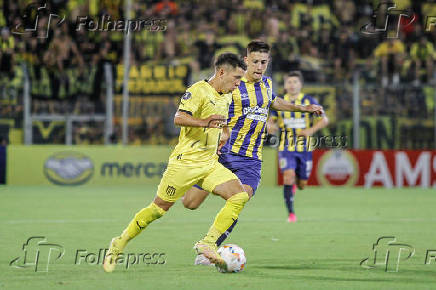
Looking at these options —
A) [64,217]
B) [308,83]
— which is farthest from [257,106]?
[308,83]

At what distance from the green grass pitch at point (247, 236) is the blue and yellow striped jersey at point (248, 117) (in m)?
1.09

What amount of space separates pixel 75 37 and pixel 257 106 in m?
14.1

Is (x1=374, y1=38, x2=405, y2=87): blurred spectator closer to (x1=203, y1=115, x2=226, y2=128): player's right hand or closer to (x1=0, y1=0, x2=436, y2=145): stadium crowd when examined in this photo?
(x1=0, y1=0, x2=436, y2=145): stadium crowd

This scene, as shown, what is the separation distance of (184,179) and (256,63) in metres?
1.82

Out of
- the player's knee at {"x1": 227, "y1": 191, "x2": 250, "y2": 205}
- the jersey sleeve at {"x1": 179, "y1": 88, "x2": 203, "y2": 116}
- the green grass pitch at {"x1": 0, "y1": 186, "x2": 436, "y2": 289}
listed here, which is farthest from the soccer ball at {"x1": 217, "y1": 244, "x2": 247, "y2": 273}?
the jersey sleeve at {"x1": 179, "y1": 88, "x2": 203, "y2": 116}

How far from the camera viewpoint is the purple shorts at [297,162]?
39.9 feet

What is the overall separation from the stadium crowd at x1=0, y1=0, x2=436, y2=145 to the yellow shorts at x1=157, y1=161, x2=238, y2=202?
1190 centimetres

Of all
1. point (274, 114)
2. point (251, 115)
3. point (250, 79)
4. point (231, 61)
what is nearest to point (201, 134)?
point (231, 61)

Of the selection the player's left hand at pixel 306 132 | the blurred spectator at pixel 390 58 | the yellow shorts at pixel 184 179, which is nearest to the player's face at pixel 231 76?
A: the yellow shorts at pixel 184 179

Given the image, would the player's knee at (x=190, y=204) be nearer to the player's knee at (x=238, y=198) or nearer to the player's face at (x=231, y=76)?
the player's knee at (x=238, y=198)

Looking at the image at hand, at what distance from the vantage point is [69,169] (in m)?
19.4

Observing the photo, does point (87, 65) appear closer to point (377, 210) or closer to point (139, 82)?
point (139, 82)

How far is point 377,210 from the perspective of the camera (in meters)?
13.8

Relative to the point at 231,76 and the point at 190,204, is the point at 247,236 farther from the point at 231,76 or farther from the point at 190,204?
the point at 231,76
